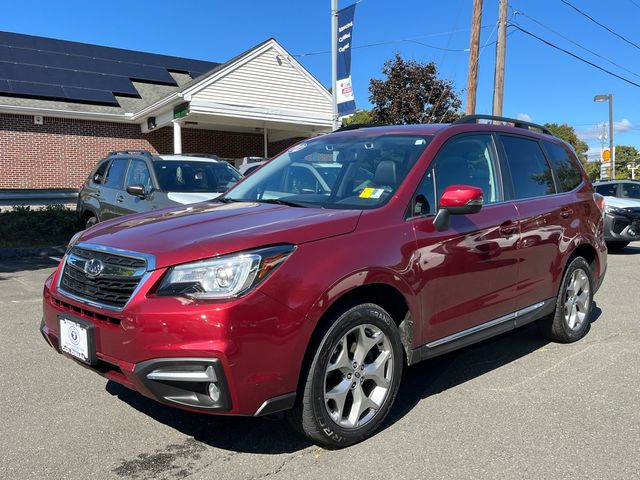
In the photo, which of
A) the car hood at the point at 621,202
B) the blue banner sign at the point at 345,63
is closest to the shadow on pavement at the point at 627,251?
the car hood at the point at 621,202

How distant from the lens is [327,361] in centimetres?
298

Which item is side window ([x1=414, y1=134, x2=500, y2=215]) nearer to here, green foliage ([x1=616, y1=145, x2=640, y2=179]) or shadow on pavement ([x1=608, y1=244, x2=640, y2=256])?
shadow on pavement ([x1=608, y1=244, x2=640, y2=256])

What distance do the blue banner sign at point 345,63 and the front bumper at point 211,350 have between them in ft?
39.0

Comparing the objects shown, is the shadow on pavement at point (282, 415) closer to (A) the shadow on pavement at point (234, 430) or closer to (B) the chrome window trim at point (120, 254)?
(A) the shadow on pavement at point (234, 430)

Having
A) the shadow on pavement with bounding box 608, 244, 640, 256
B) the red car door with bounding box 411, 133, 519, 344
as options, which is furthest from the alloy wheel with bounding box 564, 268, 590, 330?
the shadow on pavement with bounding box 608, 244, 640, 256

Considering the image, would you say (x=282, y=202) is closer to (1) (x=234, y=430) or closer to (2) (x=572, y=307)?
(1) (x=234, y=430)

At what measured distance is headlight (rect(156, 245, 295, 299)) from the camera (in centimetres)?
270

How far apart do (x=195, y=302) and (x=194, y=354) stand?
24 cm

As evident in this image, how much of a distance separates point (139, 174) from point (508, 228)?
236 inches

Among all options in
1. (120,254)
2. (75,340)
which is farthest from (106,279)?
(75,340)

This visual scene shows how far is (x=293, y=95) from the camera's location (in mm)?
19969

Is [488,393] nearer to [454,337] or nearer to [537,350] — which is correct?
[454,337]

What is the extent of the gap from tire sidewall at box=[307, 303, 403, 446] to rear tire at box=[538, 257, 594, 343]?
7.40 feet

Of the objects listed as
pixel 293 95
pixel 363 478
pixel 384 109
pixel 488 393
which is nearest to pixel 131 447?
pixel 363 478
